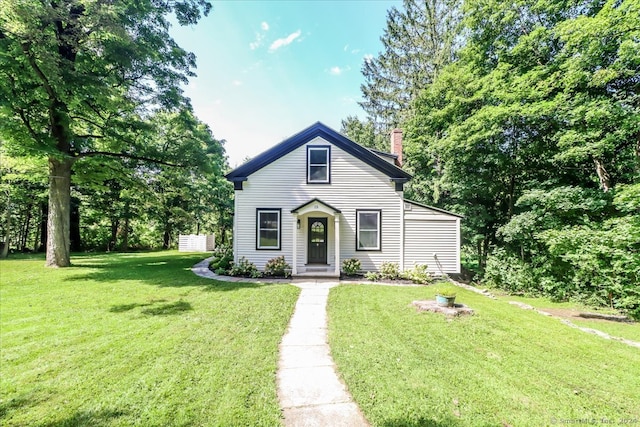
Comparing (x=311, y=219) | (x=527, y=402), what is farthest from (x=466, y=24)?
(x=527, y=402)

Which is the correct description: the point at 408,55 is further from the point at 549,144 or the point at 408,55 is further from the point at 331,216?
the point at 331,216

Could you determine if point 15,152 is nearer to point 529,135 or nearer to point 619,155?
point 529,135

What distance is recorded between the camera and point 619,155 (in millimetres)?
9047

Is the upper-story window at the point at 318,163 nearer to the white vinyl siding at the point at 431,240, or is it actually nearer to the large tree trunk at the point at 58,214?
the white vinyl siding at the point at 431,240

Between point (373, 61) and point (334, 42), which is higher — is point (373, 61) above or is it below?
above

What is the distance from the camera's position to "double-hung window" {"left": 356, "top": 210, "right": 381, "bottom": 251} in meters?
11.0

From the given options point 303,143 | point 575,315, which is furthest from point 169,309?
point 575,315

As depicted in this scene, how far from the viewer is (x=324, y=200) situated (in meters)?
11.2

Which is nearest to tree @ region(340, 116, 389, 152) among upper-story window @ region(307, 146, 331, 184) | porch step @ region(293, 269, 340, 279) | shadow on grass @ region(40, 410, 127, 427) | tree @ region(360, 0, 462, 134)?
tree @ region(360, 0, 462, 134)

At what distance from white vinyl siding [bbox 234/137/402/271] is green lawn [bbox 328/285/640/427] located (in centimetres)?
484

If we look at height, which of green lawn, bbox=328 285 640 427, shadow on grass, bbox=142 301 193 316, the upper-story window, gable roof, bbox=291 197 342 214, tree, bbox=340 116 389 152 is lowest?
green lawn, bbox=328 285 640 427

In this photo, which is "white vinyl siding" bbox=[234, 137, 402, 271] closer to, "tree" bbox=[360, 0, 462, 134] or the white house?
the white house

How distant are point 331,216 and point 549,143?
30.3 feet

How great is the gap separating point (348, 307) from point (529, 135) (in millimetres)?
10698
